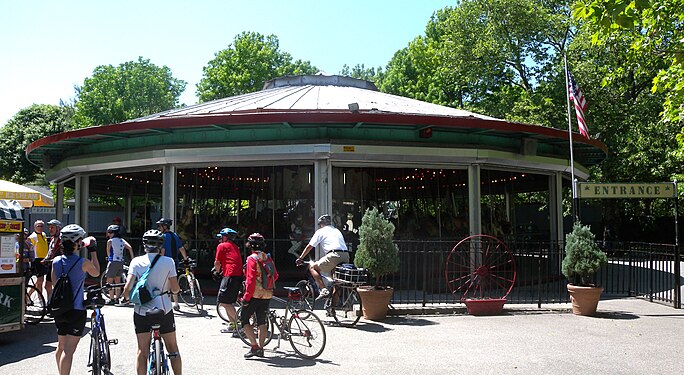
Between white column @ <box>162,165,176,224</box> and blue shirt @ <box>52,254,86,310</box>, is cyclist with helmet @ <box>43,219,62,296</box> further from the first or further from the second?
blue shirt @ <box>52,254,86,310</box>

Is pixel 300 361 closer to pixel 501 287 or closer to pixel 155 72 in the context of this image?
pixel 501 287

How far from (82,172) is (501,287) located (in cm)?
1199

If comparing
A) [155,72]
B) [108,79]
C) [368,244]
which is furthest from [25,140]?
[368,244]

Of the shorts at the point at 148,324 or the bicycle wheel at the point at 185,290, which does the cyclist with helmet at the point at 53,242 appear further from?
the shorts at the point at 148,324

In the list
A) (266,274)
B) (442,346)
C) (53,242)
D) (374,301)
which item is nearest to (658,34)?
(374,301)

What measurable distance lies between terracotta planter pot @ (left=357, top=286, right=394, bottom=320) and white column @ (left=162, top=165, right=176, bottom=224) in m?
6.02

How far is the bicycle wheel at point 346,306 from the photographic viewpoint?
10.5 meters

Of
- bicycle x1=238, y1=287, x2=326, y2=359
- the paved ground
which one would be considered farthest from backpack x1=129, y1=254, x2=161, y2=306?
bicycle x1=238, y1=287, x2=326, y2=359

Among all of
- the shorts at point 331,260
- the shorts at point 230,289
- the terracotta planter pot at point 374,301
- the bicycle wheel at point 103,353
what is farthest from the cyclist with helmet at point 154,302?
the terracotta planter pot at point 374,301

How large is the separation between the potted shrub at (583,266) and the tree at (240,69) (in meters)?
38.8

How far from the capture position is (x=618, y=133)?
29.5m

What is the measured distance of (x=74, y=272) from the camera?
6340mm

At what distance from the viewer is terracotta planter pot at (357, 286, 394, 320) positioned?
10.8m

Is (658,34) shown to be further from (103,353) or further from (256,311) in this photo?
(103,353)
